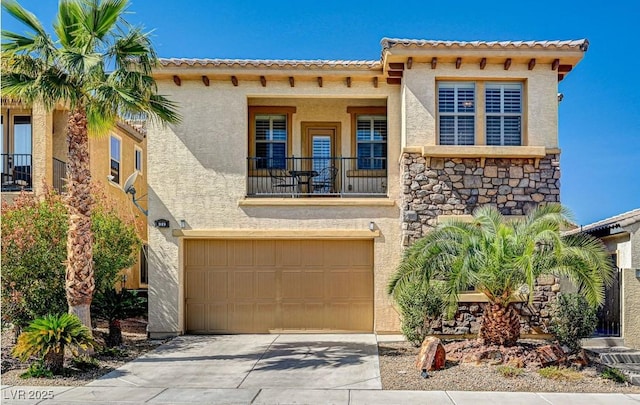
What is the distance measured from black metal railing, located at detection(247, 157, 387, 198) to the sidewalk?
23.9 ft

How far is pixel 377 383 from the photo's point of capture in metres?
10.1

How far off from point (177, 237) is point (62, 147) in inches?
217

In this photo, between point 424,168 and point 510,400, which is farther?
point 424,168

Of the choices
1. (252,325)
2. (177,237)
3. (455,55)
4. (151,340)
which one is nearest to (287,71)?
(455,55)

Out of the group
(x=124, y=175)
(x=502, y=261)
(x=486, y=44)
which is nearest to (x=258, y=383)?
(x=502, y=261)

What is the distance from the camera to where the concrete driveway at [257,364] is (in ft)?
33.6

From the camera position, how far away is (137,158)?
22.7 meters

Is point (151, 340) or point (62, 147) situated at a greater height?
point (62, 147)

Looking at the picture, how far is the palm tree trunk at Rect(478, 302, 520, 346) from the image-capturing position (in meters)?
11.3

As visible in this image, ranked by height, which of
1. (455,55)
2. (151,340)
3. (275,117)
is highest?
(455,55)

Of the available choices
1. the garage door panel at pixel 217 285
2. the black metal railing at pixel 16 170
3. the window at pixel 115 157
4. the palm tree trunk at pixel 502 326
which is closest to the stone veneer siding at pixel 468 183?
the palm tree trunk at pixel 502 326

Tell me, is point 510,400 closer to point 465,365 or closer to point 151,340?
point 465,365

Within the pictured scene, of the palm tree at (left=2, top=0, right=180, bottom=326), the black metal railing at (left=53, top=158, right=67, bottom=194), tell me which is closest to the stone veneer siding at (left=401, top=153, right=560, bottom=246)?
the palm tree at (left=2, top=0, right=180, bottom=326)

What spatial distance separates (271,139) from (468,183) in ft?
18.5
